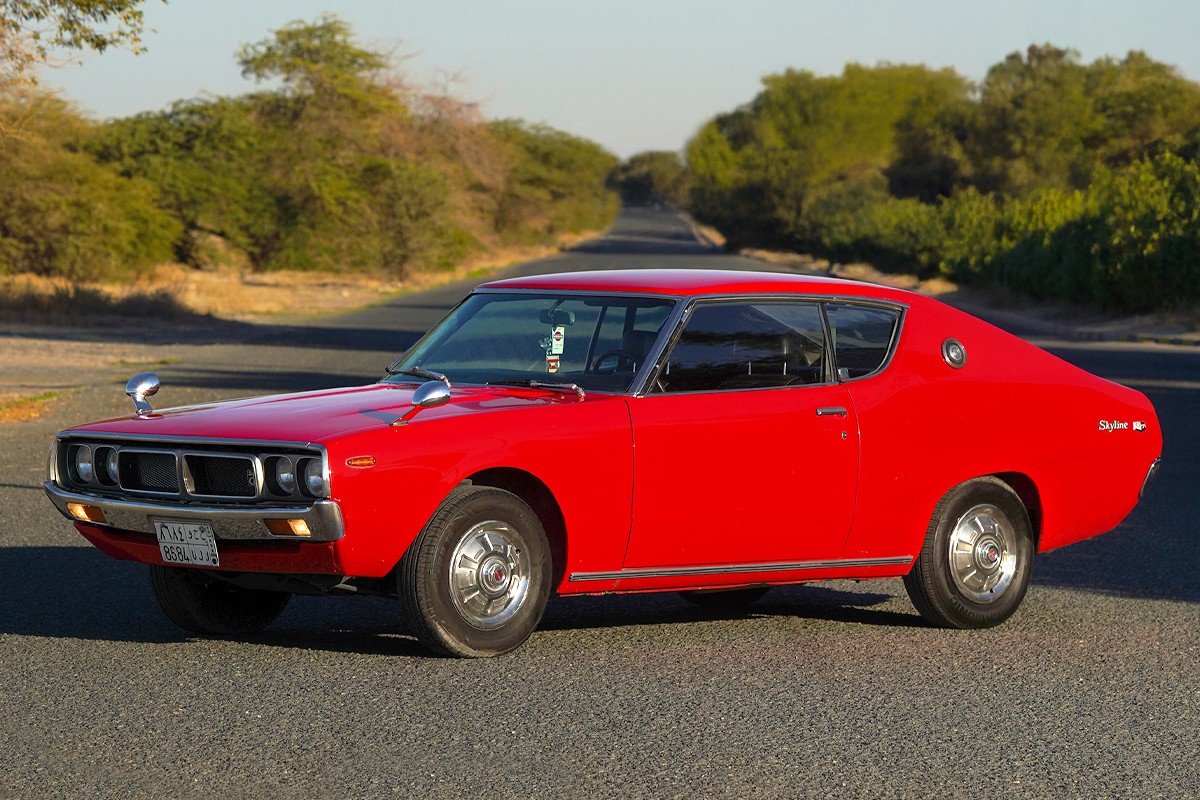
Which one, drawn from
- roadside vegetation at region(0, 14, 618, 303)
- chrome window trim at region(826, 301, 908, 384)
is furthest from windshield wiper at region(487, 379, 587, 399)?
roadside vegetation at region(0, 14, 618, 303)

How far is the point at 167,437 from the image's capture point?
637cm

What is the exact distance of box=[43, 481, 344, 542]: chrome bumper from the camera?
602cm

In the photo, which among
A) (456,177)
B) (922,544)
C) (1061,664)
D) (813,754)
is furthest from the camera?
(456,177)

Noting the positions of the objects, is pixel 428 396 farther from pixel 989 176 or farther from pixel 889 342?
pixel 989 176

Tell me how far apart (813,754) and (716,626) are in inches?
83.9

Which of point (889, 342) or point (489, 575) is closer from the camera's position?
point (489, 575)

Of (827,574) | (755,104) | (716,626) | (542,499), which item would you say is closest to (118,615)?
(542,499)

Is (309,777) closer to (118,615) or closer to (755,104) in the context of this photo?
(118,615)

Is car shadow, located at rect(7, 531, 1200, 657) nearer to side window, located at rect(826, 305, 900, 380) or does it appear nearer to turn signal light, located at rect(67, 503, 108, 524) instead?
turn signal light, located at rect(67, 503, 108, 524)

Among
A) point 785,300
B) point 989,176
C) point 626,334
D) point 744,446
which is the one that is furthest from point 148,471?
point 989,176

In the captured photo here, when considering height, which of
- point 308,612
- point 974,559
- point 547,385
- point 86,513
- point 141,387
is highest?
point 547,385

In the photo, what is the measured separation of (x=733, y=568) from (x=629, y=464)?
2.22 ft

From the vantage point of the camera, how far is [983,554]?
7.52m

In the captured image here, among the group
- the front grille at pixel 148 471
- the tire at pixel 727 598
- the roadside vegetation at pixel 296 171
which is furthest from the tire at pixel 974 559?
the roadside vegetation at pixel 296 171
